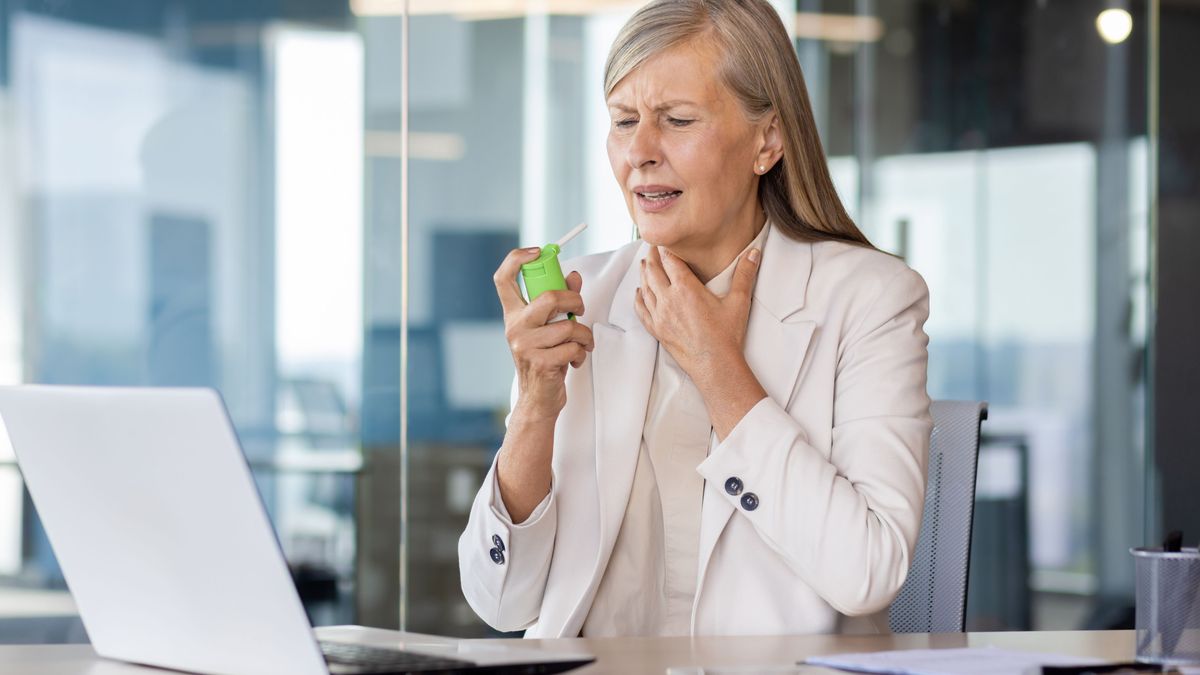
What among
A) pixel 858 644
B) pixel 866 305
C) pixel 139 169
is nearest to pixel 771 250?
pixel 866 305

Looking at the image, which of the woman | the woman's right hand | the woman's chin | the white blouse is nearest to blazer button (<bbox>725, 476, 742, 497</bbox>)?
the woman

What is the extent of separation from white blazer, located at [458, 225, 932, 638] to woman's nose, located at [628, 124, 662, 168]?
218 millimetres

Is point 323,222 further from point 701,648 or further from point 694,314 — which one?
point 701,648

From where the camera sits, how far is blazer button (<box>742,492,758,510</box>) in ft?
5.31

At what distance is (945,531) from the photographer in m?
1.80

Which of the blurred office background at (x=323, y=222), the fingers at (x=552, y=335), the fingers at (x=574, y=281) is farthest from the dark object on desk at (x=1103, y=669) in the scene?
the blurred office background at (x=323, y=222)

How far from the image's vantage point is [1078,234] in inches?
165

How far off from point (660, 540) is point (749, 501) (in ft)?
0.72

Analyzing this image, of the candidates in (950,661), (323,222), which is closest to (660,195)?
(950,661)

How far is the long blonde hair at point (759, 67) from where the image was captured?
71.8 inches

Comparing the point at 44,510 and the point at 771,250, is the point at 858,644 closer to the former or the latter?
the point at 771,250

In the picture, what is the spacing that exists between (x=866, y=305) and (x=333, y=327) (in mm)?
2046

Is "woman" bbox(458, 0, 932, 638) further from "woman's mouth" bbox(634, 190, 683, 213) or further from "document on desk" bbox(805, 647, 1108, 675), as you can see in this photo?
"document on desk" bbox(805, 647, 1108, 675)

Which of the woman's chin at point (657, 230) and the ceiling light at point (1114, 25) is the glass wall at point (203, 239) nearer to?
the woman's chin at point (657, 230)
